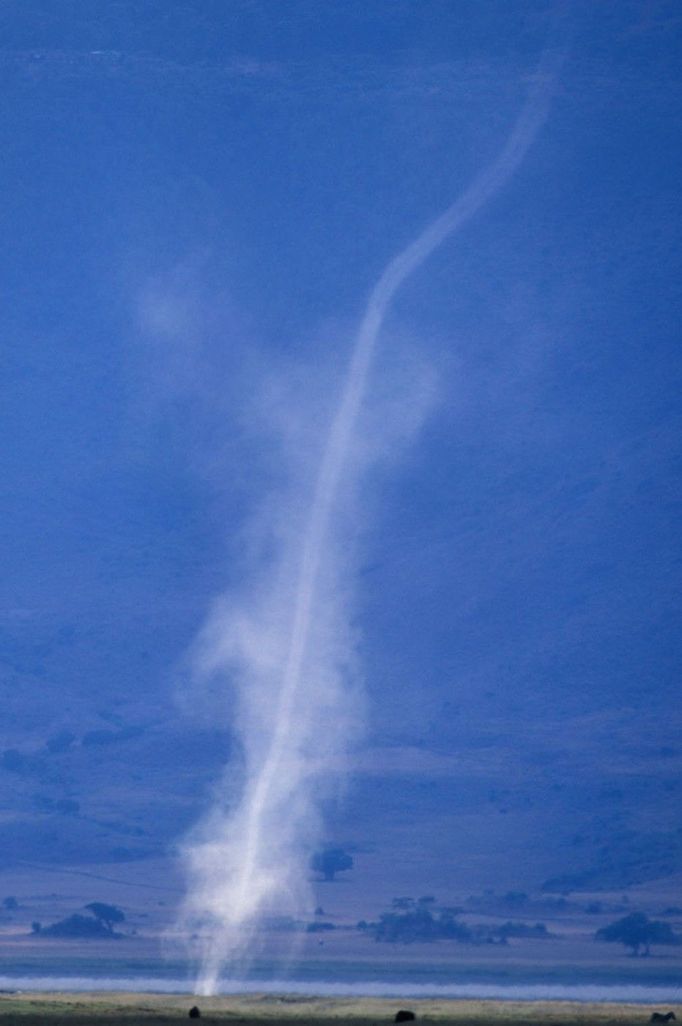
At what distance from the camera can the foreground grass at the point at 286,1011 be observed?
7838 centimetres

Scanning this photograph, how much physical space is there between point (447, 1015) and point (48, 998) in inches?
892

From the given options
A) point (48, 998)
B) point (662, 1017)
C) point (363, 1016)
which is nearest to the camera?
point (662, 1017)

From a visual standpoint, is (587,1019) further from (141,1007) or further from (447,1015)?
(141,1007)

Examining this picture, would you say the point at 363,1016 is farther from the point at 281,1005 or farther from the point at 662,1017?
the point at 662,1017

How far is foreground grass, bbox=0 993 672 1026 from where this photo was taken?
7838 cm

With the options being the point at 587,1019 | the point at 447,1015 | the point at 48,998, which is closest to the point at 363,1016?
the point at 447,1015

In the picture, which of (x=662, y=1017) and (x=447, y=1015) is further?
(x=447, y=1015)

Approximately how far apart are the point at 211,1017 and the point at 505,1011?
17521 mm

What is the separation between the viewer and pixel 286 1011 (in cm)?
8925

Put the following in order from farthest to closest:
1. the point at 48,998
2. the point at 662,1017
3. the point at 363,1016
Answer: the point at 48,998 → the point at 363,1016 → the point at 662,1017

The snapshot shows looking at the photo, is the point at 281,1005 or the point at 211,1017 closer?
the point at 211,1017

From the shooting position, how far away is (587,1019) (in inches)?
3273

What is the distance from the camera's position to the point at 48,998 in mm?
93500

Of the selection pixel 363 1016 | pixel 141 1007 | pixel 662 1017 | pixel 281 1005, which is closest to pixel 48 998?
pixel 141 1007
